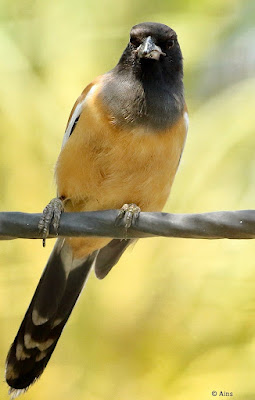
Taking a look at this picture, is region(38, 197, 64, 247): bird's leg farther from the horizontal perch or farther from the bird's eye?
the bird's eye

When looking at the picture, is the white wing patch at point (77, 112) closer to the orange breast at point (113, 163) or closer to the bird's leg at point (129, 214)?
the orange breast at point (113, 163)

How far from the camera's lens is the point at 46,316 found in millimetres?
4359

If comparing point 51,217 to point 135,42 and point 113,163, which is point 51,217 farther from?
point 135,42

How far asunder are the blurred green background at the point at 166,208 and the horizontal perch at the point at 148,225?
162 cm

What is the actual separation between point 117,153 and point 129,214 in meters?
0.50

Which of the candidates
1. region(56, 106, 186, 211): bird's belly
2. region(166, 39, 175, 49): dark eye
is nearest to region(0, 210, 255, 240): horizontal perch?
region(56, 106, 186, 211): bird's belly

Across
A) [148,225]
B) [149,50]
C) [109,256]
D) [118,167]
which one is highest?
[149,50]

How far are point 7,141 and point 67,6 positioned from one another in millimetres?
1146

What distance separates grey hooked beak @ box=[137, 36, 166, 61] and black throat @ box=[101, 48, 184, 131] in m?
0.08

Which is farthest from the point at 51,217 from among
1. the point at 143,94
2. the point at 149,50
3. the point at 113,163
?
the point at 149,50

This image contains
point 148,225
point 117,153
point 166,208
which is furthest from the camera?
point 166,208

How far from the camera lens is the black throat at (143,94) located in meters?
3.93

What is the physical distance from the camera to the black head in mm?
4051

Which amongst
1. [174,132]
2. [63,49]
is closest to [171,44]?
[174,132]
